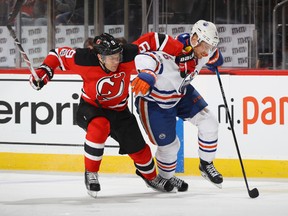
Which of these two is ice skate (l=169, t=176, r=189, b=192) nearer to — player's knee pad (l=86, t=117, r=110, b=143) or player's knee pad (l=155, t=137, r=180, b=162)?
player's knee pad (l=155, t=137, r=180, b=162)

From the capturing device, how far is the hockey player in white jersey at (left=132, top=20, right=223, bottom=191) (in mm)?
5320

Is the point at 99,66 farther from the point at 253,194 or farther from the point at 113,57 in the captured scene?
the point at 253,194

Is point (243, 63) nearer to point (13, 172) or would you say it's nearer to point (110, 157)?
point (110, 157)

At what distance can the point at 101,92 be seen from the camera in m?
5.41

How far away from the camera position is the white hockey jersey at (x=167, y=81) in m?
5.36

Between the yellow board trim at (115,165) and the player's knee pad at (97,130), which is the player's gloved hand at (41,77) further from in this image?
the yellow board trim at (115,165)

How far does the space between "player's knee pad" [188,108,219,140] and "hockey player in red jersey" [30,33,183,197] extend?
0.34 metres

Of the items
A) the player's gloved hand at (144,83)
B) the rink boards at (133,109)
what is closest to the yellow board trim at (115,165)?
the rink boards at (133,109)

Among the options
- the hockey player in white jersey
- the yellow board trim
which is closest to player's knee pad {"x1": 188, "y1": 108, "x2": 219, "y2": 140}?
the hockey player in white jersey

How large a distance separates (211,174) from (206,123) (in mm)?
295

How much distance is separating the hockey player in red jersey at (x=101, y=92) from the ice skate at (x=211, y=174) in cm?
34

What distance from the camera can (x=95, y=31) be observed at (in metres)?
7.55

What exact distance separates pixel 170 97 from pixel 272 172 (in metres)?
1.28

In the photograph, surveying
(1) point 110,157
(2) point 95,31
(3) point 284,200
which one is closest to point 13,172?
(1) point 110,157
